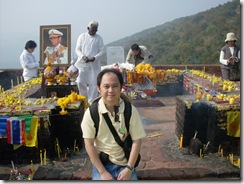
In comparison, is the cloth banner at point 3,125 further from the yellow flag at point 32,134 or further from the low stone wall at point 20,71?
the low stone wall at point 20,71

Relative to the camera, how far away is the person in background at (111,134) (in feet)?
8.03

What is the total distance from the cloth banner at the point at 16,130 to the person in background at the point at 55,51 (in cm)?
281

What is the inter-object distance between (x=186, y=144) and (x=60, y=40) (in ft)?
11.2

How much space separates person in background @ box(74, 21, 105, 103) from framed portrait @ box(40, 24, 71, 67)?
13.0 inches

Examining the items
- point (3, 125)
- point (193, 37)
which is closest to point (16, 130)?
point (3, 125)

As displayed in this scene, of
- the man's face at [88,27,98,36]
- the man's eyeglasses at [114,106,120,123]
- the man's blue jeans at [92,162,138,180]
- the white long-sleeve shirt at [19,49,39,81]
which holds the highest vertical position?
the man's face at [88,27,98,36]

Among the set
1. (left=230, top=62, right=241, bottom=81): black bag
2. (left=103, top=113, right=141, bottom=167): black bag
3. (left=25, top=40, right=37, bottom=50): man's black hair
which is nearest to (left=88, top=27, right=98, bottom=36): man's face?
(left=25, top=40, right=37, bottom=50): man's black hair

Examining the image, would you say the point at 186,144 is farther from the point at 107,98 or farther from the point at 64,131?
the point at 107,98

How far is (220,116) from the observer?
151 inches

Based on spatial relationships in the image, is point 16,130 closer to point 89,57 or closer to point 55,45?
point 55,45

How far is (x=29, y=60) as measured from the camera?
24.5 ft

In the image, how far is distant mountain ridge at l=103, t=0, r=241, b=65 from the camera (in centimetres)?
2197

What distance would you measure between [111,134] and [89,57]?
4.14 meters

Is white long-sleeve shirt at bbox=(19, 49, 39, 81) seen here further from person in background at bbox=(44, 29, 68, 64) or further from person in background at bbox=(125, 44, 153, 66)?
person in background at bbox=(125, 44, 153, 66)
